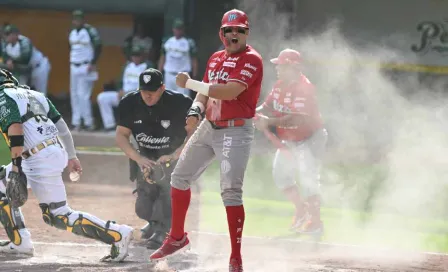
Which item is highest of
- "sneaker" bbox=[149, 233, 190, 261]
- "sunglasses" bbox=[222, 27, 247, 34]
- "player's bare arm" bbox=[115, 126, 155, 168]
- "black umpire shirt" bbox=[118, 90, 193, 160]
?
"sunglasses" bbox=[222, 27, 247, 34]

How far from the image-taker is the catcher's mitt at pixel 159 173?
865 cm

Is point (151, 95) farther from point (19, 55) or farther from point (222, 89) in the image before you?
point (19, 55)

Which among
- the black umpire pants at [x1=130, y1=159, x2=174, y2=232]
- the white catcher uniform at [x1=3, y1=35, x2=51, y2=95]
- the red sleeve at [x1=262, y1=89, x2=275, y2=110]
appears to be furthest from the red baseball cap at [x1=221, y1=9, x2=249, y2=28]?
the white catcher uniform at [x1=3, y1=35, x2=51, y2=95]

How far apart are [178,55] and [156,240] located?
899 cm

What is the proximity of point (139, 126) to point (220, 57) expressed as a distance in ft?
5.17

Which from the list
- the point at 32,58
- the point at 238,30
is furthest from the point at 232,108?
the point at 32,58

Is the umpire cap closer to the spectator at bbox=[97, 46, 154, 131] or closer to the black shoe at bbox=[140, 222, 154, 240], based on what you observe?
the black shoe at bbox=[140, 222, 154, 240]

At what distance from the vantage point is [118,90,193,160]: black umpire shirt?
8664 mm

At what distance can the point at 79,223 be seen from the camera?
7.61 meters

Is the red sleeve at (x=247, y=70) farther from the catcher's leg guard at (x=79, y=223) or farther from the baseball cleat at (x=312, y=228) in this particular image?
the baseball cleat at (x=312, y=228)

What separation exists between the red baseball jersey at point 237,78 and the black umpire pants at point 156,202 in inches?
65.8

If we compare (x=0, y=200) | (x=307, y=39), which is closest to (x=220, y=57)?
(x=0, y=200)

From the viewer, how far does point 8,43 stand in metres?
17.9

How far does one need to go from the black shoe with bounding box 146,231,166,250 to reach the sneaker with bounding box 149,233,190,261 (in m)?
0.99
